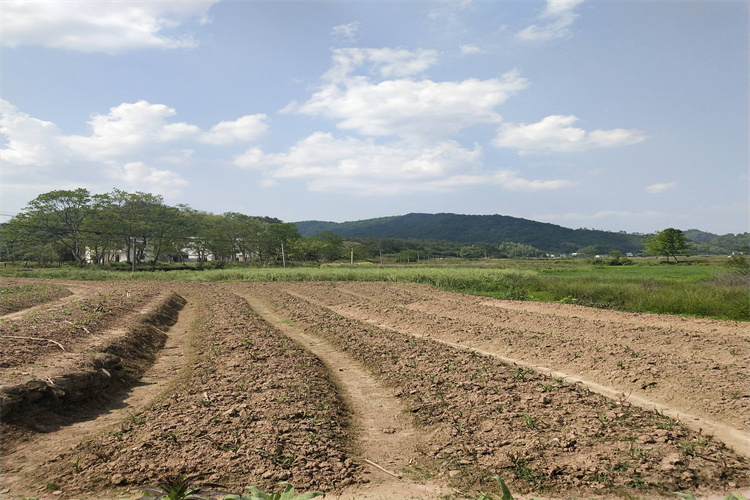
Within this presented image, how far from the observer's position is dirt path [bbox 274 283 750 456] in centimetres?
635

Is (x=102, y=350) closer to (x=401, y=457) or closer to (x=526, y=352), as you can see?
(x=401, y=457)

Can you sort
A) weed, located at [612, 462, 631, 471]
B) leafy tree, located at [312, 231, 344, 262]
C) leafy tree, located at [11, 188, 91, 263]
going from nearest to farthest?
weed, located at [612, 462, 631, 471], leafy tree, located at [11, 188, 91, 263], leafy tree, located at [312, 231, 344, 262]

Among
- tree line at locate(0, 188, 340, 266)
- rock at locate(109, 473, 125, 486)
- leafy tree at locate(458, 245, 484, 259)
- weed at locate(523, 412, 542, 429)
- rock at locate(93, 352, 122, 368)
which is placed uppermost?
tree line at locate(0, 188, 340, 266)

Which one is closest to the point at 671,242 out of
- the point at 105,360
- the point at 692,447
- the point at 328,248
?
the point at 328,248

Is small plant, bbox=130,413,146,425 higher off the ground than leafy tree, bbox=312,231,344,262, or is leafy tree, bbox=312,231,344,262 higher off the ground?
leafy tree, bbox=312,231,344,262

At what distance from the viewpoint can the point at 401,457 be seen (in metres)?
4.79

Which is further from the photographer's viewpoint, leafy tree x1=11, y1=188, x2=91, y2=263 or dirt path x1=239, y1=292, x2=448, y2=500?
leafy tree x1=11, y1=188, x2=91, y2=263

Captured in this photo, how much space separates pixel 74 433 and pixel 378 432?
3765mm

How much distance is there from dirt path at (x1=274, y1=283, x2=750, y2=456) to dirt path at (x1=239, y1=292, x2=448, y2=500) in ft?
11.0

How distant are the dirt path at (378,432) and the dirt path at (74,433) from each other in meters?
2.43

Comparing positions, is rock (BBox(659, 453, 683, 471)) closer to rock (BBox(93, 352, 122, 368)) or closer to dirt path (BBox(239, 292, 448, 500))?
dirt path (BBox(239, 292, 448, 500))

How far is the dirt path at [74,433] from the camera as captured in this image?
3947 millimetres

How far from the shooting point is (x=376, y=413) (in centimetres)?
623

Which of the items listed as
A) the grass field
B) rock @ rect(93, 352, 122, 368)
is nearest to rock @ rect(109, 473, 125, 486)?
rock @ rect(93, 352, 122, 368)
